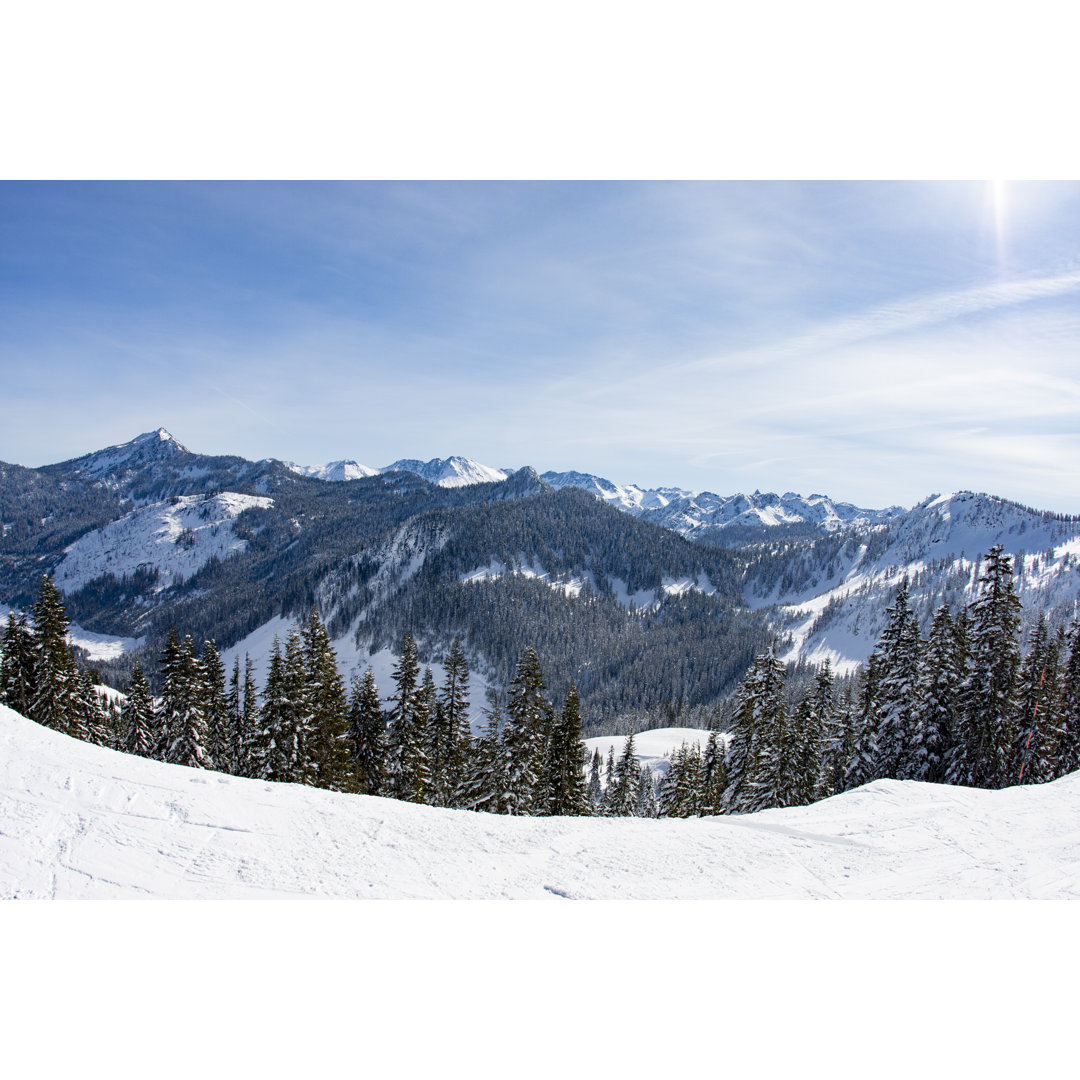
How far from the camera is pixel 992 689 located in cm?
2289

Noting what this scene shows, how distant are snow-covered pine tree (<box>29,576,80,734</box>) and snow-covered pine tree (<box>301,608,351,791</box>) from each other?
10859mm

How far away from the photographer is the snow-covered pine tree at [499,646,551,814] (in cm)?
2505

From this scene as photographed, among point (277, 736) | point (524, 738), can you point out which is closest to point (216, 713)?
point (277, 736)

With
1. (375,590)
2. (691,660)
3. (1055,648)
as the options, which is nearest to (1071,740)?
(1055,648)

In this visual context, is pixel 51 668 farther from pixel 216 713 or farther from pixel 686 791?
pixel 686 791

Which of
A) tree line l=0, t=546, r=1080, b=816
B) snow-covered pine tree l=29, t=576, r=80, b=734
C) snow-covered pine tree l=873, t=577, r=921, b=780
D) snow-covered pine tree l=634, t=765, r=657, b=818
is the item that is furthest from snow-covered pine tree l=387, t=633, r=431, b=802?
snow-covered pine tree l=634, t=765, r=657, b=818

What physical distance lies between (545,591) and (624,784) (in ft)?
447

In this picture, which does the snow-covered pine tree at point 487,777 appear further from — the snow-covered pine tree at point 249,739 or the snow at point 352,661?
→ the snow at point 352,661

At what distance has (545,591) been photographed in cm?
18025

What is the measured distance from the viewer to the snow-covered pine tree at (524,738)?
25.0 meters

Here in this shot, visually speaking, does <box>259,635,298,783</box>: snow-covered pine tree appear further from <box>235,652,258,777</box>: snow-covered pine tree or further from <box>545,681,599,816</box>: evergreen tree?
<box>545,681,599,816</box>: evergreen tree

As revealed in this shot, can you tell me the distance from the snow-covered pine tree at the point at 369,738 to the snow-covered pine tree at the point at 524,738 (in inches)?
355

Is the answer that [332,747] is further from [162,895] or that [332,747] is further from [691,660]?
[691,660]

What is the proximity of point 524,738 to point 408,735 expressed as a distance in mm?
7948
